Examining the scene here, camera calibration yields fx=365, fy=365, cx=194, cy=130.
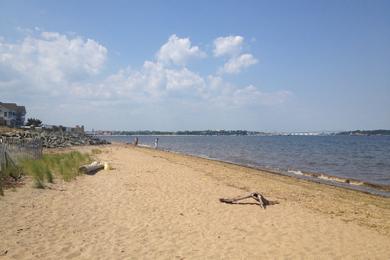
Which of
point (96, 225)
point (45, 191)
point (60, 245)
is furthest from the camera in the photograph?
point (45, 191)

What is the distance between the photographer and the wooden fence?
1343 centimetres

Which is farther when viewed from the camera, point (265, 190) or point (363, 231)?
point (265, 190)

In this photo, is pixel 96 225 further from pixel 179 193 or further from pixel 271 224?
pixel 179 193

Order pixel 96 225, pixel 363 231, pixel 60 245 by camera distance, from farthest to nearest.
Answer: pixel 363 231, pixel 96 225, pixel 60 245

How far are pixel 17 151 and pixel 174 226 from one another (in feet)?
34.1

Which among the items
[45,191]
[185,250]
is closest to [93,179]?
[45,191]

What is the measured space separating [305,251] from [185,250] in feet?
7.37

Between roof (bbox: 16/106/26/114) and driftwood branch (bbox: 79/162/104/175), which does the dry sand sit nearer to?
driftwood branch (bbox: 79/162/104/175)

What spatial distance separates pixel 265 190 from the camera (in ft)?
48.9

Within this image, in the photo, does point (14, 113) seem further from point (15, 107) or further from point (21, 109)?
point (21, 109)

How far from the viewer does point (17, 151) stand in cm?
1552

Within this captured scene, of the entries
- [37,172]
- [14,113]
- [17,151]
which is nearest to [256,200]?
[37,172]

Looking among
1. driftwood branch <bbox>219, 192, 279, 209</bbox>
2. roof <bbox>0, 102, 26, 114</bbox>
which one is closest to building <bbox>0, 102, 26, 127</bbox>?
roof <bbox>0, 102, 26, 114</bbox>

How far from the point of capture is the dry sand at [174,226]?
6.42m
